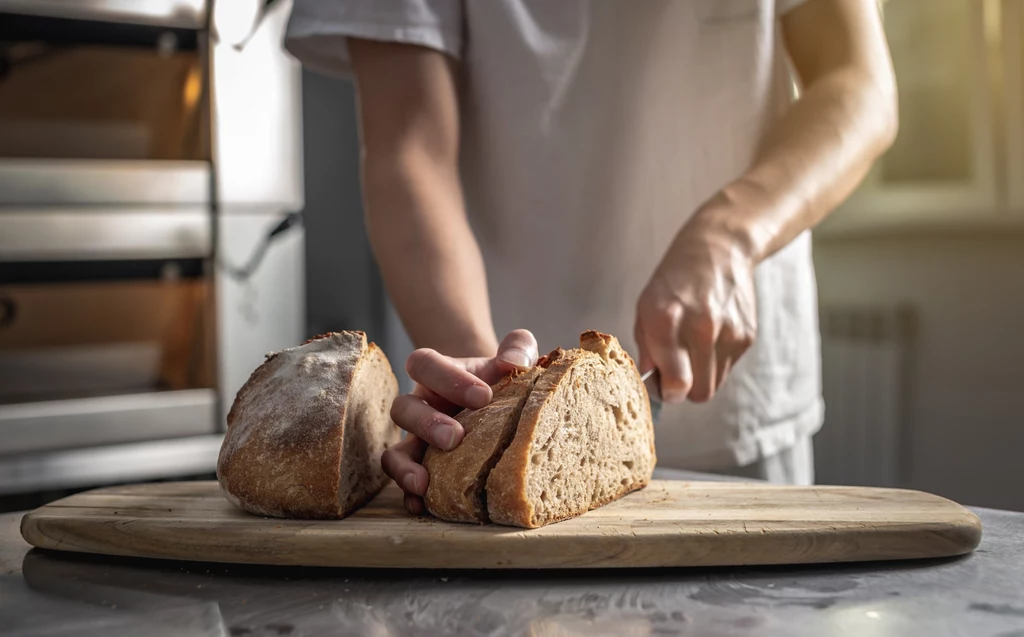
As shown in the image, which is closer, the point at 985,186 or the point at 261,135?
the point at 261,135

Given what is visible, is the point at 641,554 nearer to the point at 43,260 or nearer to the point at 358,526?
the point at 358,526

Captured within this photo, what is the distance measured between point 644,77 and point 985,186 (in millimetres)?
1027

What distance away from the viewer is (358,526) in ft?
2.55

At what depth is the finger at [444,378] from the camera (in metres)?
0.85

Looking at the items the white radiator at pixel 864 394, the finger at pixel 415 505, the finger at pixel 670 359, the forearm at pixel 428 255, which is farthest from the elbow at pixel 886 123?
the white radiator at pixel 864 394

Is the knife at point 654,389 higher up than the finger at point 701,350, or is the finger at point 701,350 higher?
the finger at point 701,350

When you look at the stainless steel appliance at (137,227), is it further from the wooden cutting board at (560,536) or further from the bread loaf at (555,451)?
the bread loaf at (555,451)

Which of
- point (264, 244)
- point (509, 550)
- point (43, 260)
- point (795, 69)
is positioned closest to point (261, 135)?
point (264, 244)

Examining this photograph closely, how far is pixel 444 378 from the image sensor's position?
33.7 inches

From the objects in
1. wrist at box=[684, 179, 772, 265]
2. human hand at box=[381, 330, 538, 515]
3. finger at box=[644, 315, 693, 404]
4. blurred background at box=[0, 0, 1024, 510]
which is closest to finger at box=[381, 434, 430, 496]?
human hand at box=[381, 330, 538, 515]

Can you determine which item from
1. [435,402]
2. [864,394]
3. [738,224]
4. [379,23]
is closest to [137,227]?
[379,23]

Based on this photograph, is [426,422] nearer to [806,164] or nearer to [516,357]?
[516,357]

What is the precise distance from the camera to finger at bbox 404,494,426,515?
83 centimetres

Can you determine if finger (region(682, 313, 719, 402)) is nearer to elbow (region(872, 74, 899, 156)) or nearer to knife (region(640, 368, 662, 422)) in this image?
knife (region(640, 368, 662, 422))
